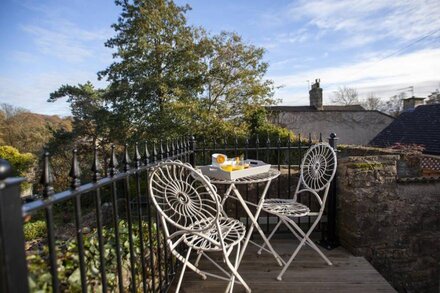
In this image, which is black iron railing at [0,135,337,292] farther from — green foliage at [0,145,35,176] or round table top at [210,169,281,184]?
green foliage at [0,145,35,176]

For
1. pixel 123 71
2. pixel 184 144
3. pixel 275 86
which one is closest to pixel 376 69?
pixel 275 86

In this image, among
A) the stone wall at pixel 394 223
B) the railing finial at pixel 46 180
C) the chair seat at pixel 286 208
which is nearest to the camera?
the railing finial at pixel 46 180

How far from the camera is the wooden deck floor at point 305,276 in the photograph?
230 cm

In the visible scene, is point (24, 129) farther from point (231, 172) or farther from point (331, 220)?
point (331, 220)

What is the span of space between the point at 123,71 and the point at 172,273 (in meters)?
9.15

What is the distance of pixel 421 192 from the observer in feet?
9.30

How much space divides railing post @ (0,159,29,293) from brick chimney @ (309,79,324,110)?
20.5 m

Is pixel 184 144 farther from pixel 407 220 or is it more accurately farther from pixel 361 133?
pixel 361 133

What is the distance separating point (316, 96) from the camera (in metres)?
20.0

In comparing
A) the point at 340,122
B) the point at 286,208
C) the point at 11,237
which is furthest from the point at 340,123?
the point at 11,237

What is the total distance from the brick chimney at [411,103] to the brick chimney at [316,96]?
513 centimetres

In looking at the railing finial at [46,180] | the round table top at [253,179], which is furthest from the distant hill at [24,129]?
the railing finial at [46,180]

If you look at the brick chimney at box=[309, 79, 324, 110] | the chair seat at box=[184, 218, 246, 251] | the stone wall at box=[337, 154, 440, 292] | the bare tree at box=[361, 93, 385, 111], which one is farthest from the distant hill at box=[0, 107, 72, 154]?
the bare tree at box=[361, 93, 385, 111]

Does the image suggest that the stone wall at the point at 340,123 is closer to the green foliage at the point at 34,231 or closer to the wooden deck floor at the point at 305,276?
the green foliage at the point at 34,231
